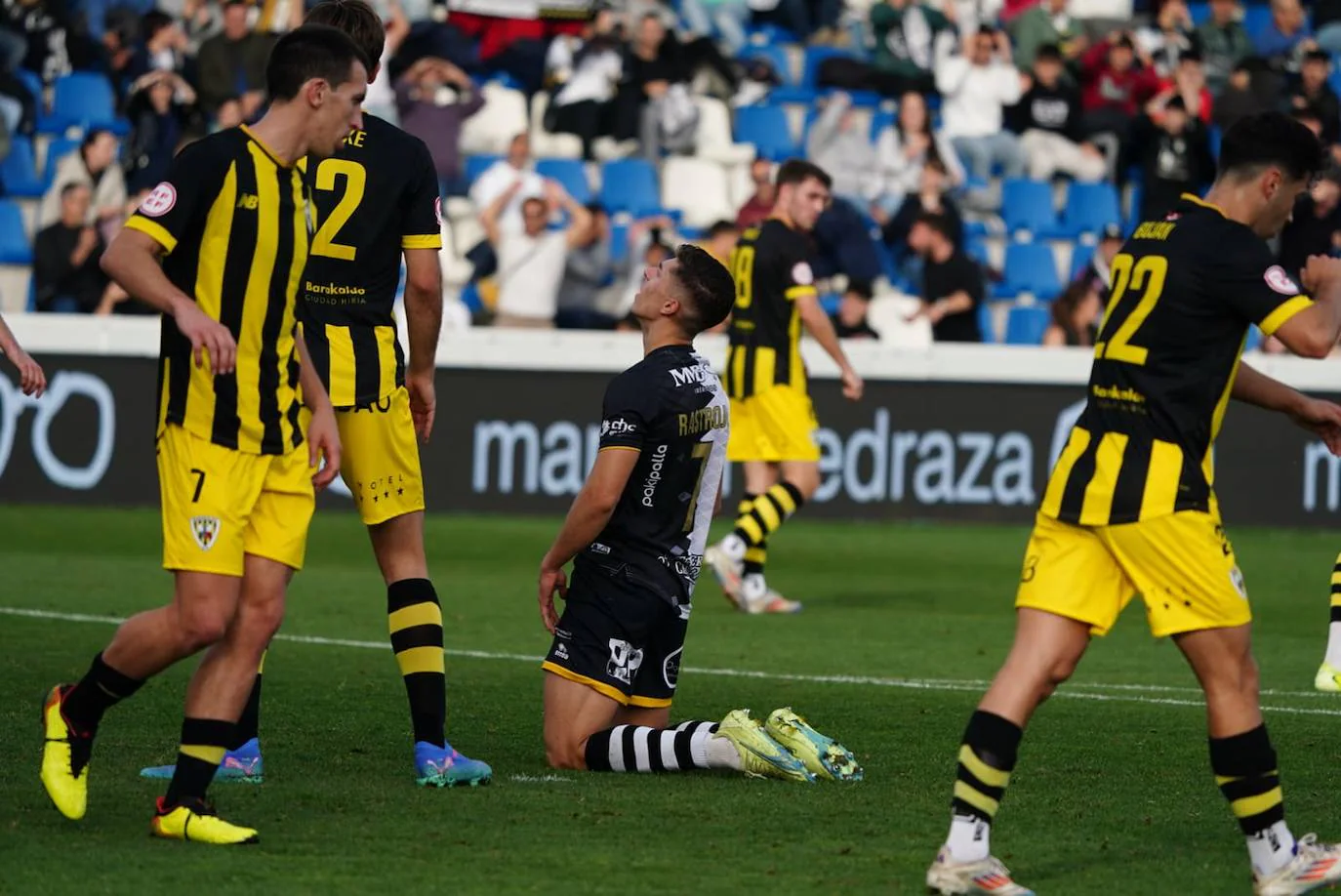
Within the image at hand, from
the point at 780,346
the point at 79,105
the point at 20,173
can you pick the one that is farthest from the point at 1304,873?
the point at 79,105

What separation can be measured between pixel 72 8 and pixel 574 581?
15276 mm

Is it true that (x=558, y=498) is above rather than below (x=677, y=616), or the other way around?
below

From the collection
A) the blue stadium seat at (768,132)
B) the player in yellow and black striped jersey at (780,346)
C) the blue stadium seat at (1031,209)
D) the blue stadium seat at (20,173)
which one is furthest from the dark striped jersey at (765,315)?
the blue stadium seat at (1031,209)

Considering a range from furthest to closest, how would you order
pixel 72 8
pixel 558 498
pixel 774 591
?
pixel 72 8, pixel 558 498, pixel 774 591

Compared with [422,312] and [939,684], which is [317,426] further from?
[939,684]

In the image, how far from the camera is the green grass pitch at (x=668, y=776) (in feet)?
17.2

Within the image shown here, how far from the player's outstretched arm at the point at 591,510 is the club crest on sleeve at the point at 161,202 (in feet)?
5.65

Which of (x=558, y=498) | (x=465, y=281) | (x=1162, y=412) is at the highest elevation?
(x=1162, y=412)

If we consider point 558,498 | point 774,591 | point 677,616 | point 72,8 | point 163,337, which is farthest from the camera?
point 72,8

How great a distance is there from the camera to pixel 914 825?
19.4ft

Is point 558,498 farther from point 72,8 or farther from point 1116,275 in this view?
point 1116,275

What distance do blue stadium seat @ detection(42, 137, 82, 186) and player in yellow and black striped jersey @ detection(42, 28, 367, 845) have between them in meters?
14.3

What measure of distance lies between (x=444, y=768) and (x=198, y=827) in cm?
110

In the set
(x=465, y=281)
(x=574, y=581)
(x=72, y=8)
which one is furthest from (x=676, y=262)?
(x=72, y=8)
